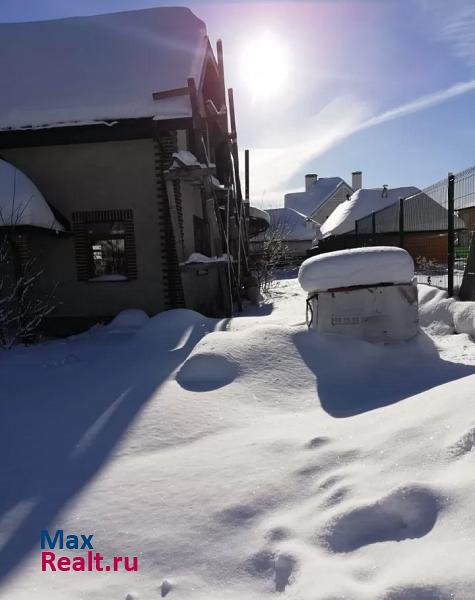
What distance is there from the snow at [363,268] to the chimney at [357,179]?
44221 millimetres

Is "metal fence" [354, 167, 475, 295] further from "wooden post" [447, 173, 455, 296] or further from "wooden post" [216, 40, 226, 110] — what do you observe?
"wooden post" [216, 40, 226, 110]

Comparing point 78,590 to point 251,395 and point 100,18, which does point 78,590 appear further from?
point 100,18

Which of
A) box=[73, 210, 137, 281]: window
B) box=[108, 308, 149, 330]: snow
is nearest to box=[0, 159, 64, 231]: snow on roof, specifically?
box=[73, 210, 137, 281]: window

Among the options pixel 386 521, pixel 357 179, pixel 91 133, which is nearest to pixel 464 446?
pixel 386 521

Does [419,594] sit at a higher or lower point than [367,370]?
higher

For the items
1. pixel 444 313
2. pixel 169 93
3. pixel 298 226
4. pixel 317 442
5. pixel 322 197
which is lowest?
pixel 317 442

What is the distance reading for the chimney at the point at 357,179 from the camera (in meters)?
46.4

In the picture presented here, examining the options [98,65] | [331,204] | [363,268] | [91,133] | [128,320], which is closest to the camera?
[363,268]

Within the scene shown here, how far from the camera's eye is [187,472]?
2639 millimetres

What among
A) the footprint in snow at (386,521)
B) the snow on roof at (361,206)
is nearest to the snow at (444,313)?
the footprint in snow at (386,521)

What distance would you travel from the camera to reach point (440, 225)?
1370 cm

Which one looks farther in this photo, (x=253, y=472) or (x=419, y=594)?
(x=253, y=472)

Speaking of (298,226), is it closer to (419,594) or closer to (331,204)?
(331,204)

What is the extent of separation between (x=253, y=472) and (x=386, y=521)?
905 mm
